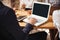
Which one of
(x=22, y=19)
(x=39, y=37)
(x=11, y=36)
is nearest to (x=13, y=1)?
(x=22, y=19)

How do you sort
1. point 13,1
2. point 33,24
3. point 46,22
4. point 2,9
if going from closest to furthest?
point 2,9 < point 33,24 < point 46,22 < point 13,1

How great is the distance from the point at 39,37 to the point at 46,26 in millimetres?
435

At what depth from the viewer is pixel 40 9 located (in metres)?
2.01

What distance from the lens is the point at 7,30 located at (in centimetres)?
121

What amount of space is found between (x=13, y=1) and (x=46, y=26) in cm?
85

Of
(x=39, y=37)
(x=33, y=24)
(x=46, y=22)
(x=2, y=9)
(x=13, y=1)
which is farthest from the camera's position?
(x=13, y=1)

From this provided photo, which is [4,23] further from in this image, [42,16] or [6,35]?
[42,16]

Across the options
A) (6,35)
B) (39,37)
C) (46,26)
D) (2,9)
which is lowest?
(39,37)

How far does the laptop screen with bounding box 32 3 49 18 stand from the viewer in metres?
1.96

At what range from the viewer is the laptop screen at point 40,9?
1958 millimetres

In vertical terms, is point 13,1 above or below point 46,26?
above

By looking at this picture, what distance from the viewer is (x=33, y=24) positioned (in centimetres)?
174

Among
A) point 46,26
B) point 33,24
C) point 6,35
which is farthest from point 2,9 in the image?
point 46,26

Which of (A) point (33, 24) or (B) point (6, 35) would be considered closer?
(B) point (6, 35)
